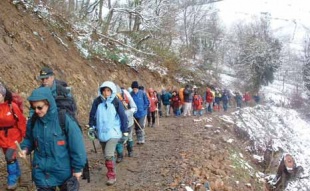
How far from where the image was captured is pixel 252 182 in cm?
973

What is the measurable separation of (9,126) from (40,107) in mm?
2009

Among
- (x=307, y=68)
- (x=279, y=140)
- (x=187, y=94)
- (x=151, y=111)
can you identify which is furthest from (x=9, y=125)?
(x=307, y=68)

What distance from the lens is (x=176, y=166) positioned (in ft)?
26.9

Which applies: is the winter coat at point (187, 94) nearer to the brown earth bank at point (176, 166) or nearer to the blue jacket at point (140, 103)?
the brown earth bank at point (176, 166)

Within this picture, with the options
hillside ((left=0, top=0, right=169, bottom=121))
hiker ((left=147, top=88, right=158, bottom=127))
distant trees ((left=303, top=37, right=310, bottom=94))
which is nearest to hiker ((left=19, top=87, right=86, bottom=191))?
hillside ((left=0, top=0, right=169, bottom=121))

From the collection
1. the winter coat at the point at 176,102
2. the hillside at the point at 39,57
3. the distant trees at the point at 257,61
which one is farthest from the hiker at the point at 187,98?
the distant trees at the point at 257,61

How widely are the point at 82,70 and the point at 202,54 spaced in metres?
31.9

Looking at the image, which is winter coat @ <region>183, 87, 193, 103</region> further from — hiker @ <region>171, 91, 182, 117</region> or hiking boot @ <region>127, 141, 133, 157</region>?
hiking boot @ <region>127, 141, 133, 157</region>

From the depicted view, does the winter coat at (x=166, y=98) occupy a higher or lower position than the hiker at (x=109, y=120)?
lower

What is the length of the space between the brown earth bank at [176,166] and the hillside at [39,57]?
2729 millimetres

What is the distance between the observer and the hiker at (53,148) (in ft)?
13.2

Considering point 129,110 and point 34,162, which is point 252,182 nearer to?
point 129,110

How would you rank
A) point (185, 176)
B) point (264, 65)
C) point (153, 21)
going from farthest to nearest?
point (264, 65), point (153, 21), point (185, 176)

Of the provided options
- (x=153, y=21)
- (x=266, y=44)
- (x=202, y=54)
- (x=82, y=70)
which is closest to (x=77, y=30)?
(x=82, y=70)
